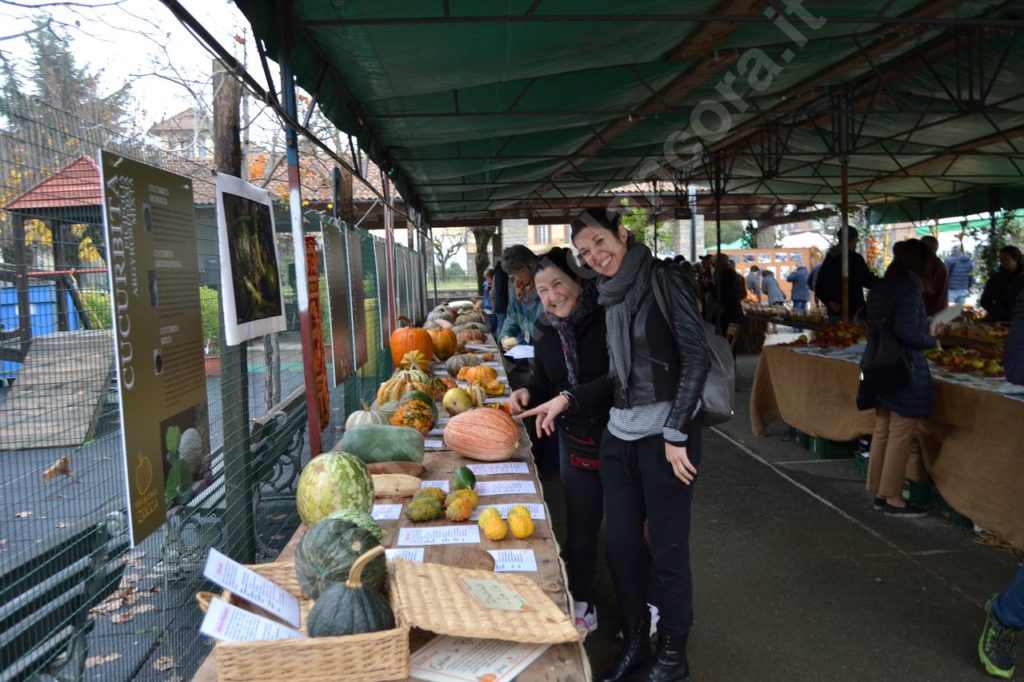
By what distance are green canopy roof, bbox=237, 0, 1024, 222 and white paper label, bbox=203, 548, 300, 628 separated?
2.16m

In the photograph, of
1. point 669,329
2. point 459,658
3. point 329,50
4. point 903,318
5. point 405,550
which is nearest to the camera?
point 459,658

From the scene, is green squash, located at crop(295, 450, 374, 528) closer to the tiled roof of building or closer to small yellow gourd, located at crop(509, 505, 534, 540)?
small yellow gourd, located at crop(509, 505, 534, 540)

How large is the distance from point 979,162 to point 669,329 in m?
12.1

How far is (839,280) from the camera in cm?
979

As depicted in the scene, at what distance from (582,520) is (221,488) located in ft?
5.99

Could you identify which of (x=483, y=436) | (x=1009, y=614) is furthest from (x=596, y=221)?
(x=1009, y=614)

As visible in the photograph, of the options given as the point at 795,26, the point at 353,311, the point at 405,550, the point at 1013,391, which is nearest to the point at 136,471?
the point at 405,550

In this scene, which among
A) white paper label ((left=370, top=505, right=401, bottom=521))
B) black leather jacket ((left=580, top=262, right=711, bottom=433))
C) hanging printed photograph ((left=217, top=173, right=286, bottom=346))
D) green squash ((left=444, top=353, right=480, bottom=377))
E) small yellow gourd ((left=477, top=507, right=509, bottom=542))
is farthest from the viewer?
green squash ((left=444, top=353, right=480, bottom=377))

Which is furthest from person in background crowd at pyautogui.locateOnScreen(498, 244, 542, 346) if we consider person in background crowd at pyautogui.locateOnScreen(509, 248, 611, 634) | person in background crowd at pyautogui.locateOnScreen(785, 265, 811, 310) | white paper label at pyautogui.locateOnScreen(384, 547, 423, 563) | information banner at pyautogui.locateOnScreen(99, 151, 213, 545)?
person in background crowd at pyautogui.locateOnScreen(785, 265, 811, 310)

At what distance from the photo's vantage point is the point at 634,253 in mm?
2844

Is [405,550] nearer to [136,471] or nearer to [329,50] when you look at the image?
[136,471]

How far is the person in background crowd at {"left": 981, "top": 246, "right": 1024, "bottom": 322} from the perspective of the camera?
1044 centimetres

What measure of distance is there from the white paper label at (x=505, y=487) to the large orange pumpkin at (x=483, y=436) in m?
0.27

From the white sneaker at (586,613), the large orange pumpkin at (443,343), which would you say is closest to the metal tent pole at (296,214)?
the white sneaker at (586,613)
